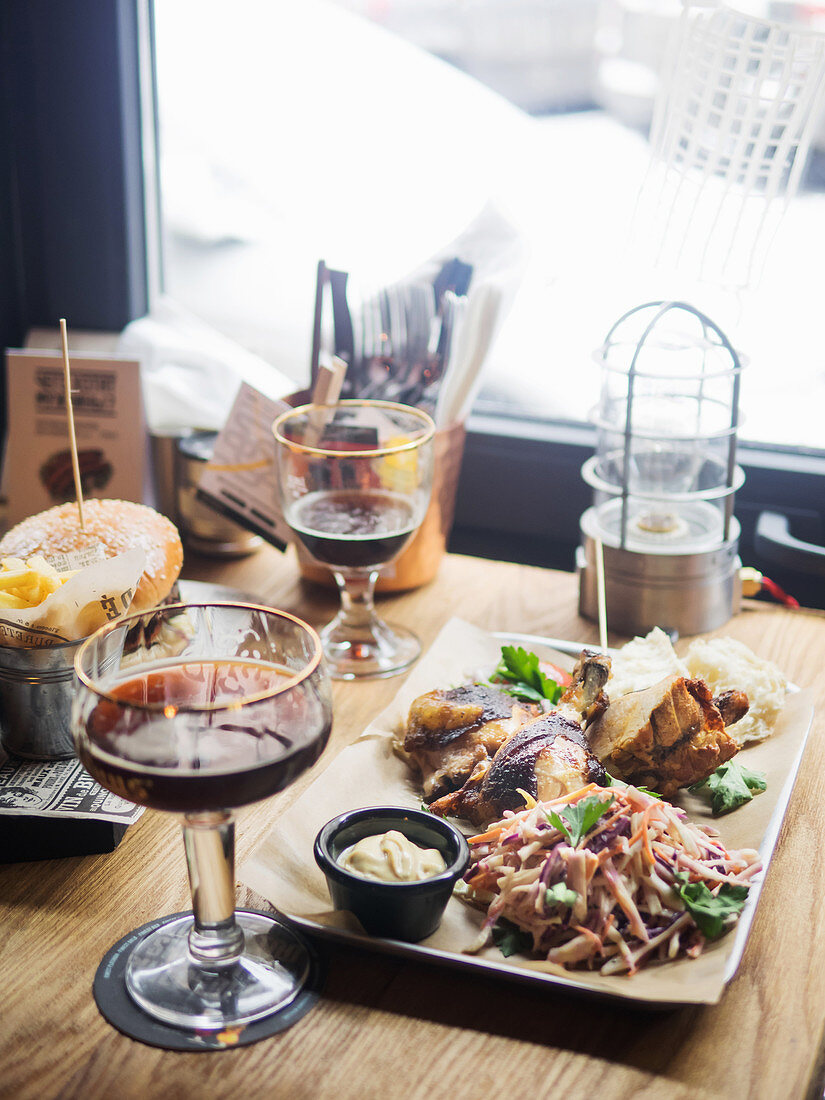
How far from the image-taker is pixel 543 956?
3.11 feet

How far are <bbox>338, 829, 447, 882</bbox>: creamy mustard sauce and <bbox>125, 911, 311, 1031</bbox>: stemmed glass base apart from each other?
94 millimetres

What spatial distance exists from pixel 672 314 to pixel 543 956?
4.31 ft

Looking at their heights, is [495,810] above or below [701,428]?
below

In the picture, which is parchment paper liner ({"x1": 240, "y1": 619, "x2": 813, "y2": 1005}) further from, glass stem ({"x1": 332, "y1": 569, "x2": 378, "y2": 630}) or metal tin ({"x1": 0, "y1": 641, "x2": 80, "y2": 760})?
metal tin ({"x1": 0, "y1": 641, "x2": 80, "y2": 760})

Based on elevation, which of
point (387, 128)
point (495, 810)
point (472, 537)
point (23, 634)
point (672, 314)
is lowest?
point (472, 537)

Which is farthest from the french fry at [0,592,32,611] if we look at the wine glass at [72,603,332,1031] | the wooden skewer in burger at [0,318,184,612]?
the wine glass at [72,603,332,1031]

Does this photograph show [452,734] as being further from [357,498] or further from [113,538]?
[113,538]

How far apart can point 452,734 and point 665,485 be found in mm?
707

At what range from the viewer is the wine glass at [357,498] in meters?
1.51

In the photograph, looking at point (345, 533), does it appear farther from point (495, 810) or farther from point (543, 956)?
point (543, 956)

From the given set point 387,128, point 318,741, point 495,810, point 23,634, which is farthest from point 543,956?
point 387,128

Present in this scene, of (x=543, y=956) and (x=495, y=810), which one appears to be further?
(x=495, y=810)

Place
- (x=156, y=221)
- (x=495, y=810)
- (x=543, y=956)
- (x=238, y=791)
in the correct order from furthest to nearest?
(x=156, y=221)
(x=495, y=810)
(x=543, y=956)
(x=238, y=791)

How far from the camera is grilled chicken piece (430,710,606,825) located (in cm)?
109
